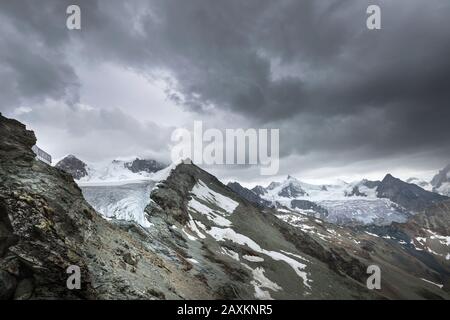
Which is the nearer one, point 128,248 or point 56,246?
point 56,246

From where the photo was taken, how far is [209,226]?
9412cm

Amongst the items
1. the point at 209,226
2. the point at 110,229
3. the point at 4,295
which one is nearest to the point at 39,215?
the point at 4,295

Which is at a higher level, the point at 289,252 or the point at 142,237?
the point at 142,237

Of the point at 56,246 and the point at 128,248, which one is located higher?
the point at 56,246

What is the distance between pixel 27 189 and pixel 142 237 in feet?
79.7

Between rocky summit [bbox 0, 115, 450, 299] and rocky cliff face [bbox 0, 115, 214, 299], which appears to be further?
rocky summit [bbox 0, 115, 450, 299]

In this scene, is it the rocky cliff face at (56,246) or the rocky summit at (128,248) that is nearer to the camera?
the rocky cliff face at (56,246)
